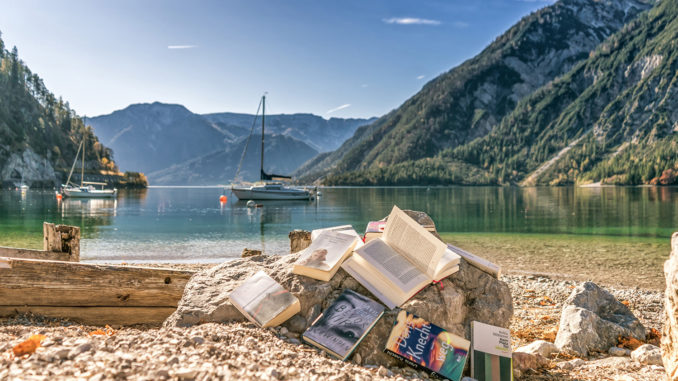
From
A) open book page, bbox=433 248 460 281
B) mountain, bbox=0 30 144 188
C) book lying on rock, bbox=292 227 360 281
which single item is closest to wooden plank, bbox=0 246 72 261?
book lying on rock, bbox=292 227 360 281

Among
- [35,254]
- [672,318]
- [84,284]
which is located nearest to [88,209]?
[35,254]

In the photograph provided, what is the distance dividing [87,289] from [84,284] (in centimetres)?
7

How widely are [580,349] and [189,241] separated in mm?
21902

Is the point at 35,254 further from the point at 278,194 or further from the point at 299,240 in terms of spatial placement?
the point at 278,194

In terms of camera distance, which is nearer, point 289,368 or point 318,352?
point 289,368

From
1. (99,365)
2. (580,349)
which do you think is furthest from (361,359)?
(580,349)

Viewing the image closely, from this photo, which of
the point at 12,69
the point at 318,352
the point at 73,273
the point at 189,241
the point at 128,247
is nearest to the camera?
the point at 318,352

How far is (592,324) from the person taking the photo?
537cm

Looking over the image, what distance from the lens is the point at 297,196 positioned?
7412cm

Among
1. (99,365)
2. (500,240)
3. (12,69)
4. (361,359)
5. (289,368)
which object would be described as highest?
(12,69)

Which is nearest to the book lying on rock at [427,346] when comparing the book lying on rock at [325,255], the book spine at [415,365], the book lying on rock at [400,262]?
the book spine at [415,365]

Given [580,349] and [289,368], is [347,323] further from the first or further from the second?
[580,349]

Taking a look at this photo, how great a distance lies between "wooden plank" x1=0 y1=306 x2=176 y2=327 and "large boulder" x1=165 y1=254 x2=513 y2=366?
0.85 metres

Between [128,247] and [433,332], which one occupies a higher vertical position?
[433,332]
